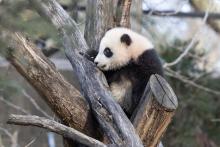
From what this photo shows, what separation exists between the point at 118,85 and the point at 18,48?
98cm

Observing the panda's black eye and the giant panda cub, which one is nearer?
the giant panda cub

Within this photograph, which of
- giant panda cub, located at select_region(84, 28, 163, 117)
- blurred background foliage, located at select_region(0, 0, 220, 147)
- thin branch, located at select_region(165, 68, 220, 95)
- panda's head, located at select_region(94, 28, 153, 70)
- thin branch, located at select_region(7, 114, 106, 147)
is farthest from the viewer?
blurred background foliage, located at select_region(0, 0, 220, 147)

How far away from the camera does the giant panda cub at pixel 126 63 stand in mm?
3885

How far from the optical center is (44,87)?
3.34 m

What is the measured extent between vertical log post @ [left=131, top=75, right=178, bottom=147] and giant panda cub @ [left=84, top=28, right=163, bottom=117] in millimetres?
500

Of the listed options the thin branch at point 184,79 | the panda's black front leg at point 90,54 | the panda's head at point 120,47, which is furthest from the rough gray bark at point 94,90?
the thin branch at point 184,79

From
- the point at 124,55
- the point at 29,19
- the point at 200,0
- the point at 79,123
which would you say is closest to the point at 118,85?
the point at 124,55

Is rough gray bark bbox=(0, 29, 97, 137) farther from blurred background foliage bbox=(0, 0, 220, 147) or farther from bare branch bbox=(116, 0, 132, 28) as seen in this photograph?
blurred background foliage bbox=(0, 0, 220, 147)

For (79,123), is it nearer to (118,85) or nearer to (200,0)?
(118,85)

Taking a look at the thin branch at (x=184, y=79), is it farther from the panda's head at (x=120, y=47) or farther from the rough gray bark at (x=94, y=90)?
the rough gray bark at (x=94, y=90)

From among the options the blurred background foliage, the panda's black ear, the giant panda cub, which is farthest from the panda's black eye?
the blurred background foliage

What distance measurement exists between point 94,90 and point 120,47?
855 millimetres

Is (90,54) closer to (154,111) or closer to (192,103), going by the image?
(154,111)

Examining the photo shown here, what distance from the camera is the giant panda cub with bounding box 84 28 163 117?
388 centimetres
